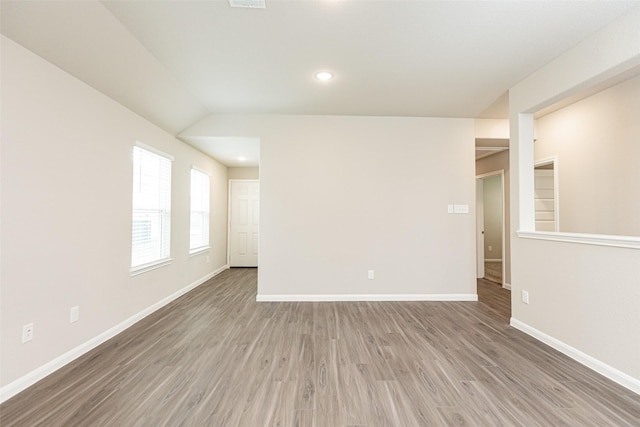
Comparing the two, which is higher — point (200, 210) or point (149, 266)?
point (200, 210)

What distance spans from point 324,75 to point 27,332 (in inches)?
128

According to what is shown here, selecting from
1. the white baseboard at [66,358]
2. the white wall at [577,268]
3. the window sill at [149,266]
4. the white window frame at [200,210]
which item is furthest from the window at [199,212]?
the white wall at [577,268]

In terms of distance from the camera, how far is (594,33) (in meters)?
2.10

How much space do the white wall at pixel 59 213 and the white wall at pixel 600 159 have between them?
539 centimetres

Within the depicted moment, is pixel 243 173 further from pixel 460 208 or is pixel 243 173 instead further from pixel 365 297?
pixel 460 208

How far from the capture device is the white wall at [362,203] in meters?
3.77

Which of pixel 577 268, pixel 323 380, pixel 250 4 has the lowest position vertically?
pixel 323 380

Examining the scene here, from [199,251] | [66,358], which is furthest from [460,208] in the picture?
[66,358]

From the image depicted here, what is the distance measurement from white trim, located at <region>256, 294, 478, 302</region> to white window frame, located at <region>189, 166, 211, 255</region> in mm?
1751

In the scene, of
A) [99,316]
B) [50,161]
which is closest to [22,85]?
[50,161]

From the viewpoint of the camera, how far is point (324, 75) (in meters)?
2.73

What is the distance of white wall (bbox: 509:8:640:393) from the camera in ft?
6.25

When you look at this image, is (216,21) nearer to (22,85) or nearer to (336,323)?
(22,85)

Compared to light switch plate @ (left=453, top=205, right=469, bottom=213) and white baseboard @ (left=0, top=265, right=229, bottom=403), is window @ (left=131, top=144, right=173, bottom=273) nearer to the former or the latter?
white baseboard @ (left=0, top=265, right=229, bottom=403)
